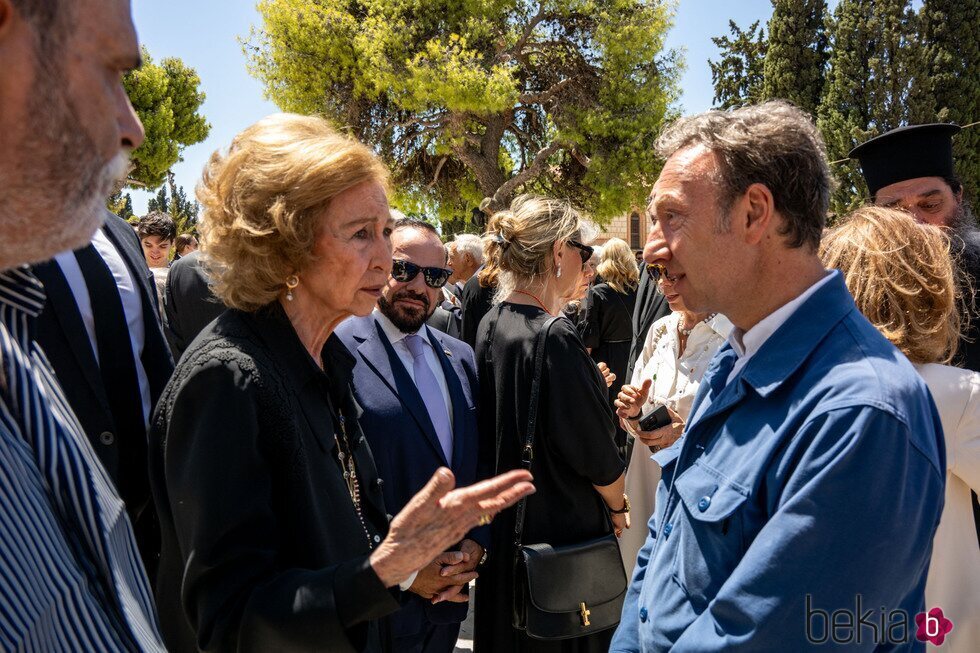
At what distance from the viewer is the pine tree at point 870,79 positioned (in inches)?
959

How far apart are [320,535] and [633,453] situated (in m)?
2.38

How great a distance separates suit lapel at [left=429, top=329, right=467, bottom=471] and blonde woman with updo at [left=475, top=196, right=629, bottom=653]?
0.58ft

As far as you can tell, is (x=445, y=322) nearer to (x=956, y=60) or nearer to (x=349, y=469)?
(x=349, y=469)

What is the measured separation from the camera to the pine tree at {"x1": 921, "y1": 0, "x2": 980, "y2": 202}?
24.1 m

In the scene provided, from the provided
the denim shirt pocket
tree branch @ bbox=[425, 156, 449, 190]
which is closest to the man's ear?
the denim shirt pocket

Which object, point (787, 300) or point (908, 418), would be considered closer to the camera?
point (908, 418)

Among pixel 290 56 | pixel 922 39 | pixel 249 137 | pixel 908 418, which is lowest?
pixel 908 418

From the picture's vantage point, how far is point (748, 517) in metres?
1.49

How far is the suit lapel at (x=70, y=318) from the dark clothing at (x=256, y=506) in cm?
55

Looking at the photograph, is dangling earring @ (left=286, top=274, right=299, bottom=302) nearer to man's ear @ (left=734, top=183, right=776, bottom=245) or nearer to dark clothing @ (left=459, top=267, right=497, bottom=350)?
man's ear @ (left=734, top=183, right=776, bottom=245)

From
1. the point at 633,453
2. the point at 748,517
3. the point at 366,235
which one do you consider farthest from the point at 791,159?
the point at 633,453

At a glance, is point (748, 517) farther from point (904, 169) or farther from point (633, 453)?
point (904, 169)

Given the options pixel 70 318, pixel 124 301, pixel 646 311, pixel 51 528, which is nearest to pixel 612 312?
pixel 646 311

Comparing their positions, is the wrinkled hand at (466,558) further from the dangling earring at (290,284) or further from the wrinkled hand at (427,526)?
the dangling earring at (290,284)
